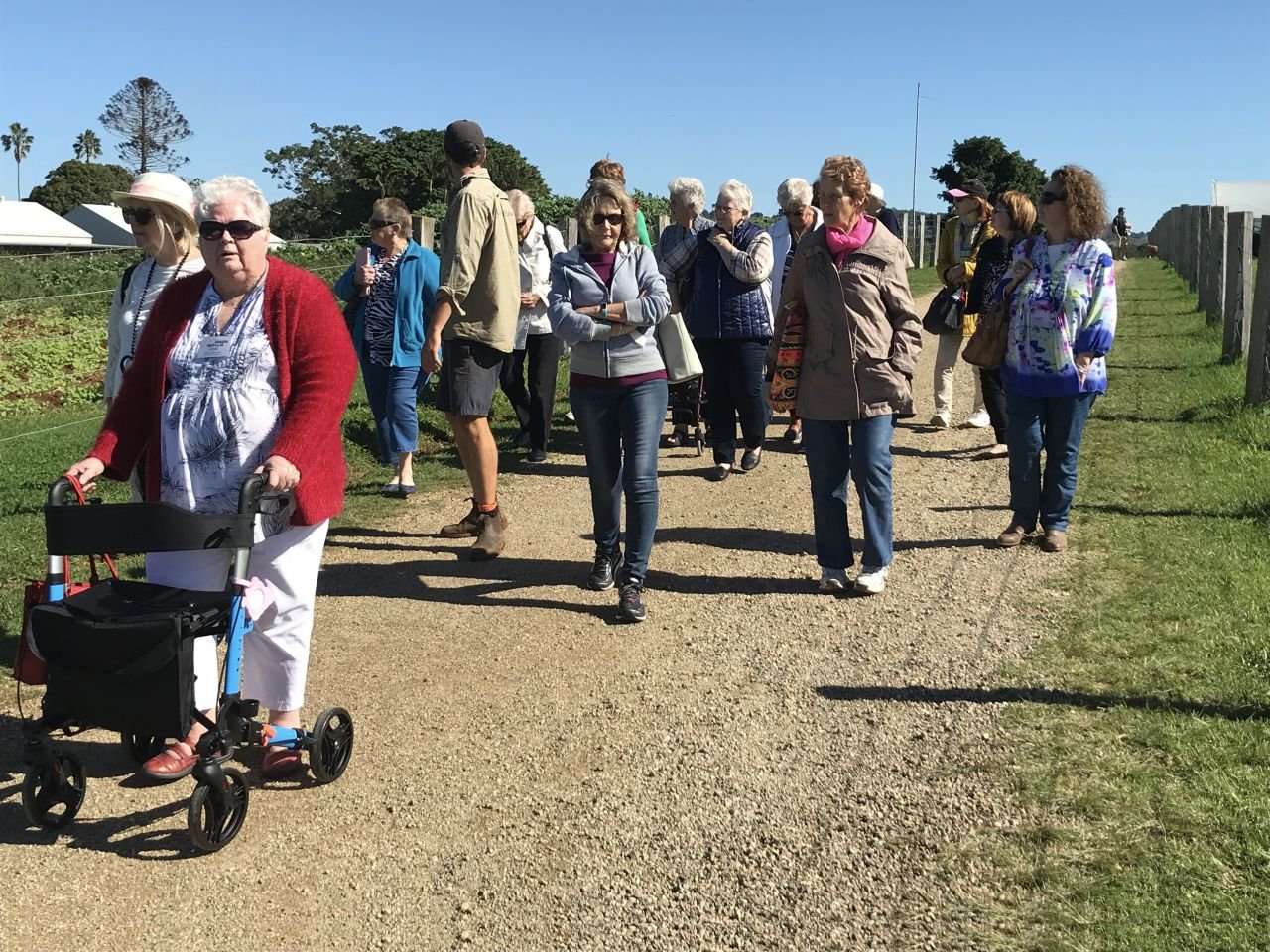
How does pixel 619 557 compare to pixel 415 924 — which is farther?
pixel 619 557

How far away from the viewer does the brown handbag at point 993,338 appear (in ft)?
22.8

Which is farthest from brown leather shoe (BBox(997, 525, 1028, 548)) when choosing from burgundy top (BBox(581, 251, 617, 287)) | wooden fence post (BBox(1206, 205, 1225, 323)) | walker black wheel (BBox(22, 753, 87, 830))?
wooden fence post (BBox(1206, 205, 1225, 323))

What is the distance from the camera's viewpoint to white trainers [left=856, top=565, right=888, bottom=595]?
6094 millimetres

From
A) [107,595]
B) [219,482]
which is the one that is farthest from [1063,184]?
[107,595]

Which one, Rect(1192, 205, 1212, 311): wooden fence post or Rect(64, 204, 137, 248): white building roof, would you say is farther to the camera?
Rect(64, 204, 137, 248): white building roof

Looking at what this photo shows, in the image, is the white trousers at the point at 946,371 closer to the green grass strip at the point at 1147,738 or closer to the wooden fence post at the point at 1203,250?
the green grass strip at the point at 1147,738

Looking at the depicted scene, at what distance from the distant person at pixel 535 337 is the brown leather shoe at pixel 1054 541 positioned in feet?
12.6

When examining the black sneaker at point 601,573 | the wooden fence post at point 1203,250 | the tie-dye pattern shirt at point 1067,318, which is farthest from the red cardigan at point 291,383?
the wooden fence post at point 1203,250

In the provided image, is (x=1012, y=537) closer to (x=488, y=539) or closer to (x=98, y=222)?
(x=488, y=539)

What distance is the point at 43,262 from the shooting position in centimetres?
2584

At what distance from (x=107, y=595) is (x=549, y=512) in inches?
176

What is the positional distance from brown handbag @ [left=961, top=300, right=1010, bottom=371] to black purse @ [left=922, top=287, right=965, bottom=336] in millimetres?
1827

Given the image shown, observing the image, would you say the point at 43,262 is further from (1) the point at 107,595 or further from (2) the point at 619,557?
(1) the point at 107,595

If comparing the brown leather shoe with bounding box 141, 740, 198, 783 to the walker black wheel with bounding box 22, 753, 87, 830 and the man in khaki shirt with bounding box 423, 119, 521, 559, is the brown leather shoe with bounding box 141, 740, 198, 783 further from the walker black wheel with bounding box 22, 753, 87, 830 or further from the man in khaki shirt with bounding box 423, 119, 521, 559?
the man in khaki shirt with bounding box 423, 119, 521, 559
